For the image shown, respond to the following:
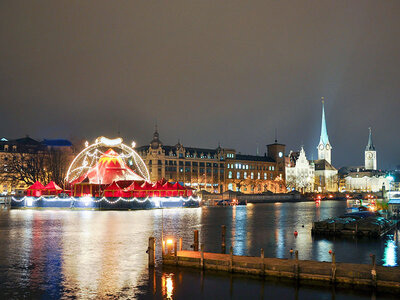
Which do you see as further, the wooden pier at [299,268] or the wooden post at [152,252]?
the wooden post at [152,252]

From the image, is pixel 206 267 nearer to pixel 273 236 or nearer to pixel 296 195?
pixel 273 236

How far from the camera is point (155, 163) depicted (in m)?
150

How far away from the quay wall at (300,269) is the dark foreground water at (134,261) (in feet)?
2.14

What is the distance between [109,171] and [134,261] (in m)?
66.8

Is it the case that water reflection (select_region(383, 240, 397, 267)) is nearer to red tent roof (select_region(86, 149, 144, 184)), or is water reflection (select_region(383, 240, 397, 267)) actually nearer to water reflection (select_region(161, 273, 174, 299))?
water reflection (select_region(161, 273, 174, 299))

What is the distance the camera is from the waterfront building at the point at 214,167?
500 ft

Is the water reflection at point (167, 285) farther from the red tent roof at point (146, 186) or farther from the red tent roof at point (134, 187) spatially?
the red tent roof at point (146, 186)

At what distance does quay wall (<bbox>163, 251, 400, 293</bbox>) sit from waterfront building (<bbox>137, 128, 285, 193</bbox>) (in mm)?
121749

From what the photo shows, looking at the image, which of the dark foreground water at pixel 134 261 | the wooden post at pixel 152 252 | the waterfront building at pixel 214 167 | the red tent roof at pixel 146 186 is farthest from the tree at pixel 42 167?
the wooden post at pixel 152 252

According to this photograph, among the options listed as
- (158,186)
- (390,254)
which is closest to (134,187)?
(158,186)

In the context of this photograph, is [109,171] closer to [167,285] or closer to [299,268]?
[167,285]

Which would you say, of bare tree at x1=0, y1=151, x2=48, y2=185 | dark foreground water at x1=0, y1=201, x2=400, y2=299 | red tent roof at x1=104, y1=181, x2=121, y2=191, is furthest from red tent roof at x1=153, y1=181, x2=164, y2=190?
dark foreground water at x1=0, y1=201, x2=400, y2=299

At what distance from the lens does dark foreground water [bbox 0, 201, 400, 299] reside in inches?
877

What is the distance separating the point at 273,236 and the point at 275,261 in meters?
18.7
